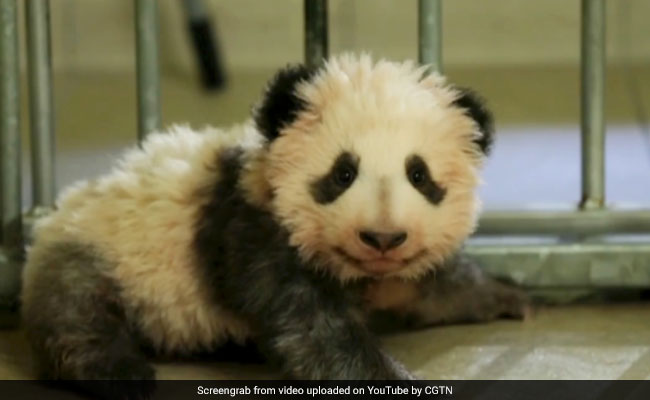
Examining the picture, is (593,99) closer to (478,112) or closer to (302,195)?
(478,112)

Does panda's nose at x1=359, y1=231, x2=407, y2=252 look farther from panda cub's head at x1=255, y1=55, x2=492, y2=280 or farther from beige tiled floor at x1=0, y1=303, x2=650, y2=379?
beige tiled floor at x1=0, y1=303, x2=650, y2=379

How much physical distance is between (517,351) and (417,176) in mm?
321

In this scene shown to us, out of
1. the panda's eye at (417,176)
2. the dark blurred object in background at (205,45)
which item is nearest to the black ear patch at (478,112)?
the panda's eye at (417,176)

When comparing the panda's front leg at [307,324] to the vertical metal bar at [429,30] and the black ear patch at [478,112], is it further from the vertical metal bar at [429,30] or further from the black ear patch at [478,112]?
the vertical metal bar at [429,30]

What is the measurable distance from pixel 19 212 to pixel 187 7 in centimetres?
160

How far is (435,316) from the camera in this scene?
5.09 ft

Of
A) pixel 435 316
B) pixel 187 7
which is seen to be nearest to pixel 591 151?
pixel 435 316

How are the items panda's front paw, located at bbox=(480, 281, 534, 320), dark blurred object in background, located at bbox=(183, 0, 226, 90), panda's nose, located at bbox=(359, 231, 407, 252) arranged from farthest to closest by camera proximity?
dark blurred object in background, located at bbox=(183, 0, 226, 90)
panda's front paw, located at bbox=(480, 281, 534, 320)
panda's nose, located at bbox=(359, 231, 407, 252)

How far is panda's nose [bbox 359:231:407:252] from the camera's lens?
3.99 ft

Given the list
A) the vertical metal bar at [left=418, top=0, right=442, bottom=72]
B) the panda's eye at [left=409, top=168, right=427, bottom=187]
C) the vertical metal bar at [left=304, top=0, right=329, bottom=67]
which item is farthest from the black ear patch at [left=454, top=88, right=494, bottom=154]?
the vertical metal bar at [left=304, top=0, right=329, bottom=67]

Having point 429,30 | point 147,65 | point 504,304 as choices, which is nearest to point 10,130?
point 147,65

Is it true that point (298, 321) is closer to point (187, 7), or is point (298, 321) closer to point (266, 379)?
point (266, 379)

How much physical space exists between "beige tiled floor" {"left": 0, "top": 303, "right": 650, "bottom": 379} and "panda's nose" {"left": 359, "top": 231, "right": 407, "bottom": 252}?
225 millimetres

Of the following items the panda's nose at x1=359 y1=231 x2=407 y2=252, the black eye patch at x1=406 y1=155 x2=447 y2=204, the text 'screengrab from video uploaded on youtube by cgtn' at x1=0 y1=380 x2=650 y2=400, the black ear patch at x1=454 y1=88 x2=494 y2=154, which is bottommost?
the text 'screengrab from video uploaded on youtube by cgtn' at x1=0 y1=380 x2=650 y2=400
